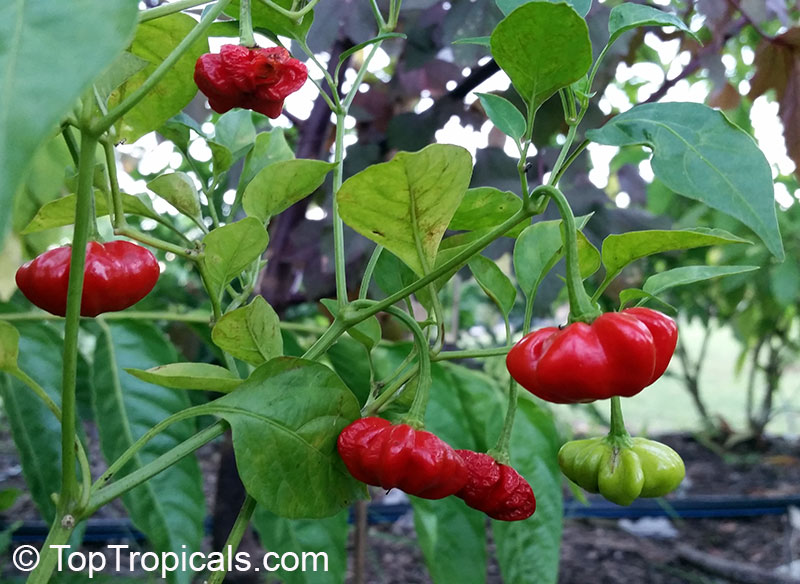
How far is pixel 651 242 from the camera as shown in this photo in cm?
31

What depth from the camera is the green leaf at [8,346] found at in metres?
0.34

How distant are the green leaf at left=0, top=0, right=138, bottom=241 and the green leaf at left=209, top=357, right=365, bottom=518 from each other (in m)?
0.17

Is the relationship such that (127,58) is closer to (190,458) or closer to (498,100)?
(498,100)

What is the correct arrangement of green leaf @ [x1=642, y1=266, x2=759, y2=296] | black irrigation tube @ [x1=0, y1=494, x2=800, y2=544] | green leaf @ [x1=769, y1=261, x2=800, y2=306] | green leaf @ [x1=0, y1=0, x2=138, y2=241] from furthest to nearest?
black irrigation tube @ [x1=0, y1=494, x2=800, y2=544]
green leaf @ [x1=769, y1=261, x2=800, y2=306]
green leaf @ [x1=642, y1=266, x2=759, y2=296]
green leaf @ [x1=0, y1=0, x2=138, y2=241]

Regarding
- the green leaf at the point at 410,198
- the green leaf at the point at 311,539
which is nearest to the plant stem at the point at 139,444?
the green leaf at the point at 410,198

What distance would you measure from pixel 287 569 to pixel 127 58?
34cm

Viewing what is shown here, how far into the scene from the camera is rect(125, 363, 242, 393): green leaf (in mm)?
290

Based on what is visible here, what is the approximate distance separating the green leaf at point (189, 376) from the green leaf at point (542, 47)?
0.17 m

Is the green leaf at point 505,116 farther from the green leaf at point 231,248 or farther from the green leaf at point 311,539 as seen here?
the green leaf at point 311,539

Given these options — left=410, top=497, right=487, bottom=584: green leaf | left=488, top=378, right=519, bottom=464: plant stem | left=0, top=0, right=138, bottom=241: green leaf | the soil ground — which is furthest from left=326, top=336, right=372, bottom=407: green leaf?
the soil ground

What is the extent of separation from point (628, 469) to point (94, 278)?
0.85 ft

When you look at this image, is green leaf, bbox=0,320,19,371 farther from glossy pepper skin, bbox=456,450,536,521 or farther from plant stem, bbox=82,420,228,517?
glossy pepper skin, bbox=456,450,536,521
